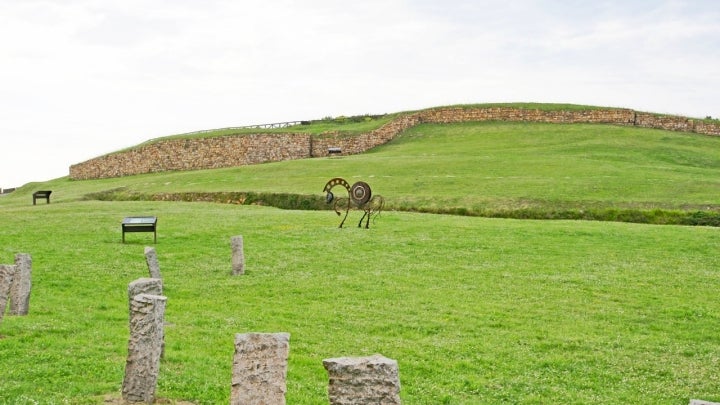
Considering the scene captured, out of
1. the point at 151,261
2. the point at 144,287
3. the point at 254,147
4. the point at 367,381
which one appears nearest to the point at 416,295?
the point at 151,261

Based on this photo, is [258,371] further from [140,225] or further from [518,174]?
[518,174]

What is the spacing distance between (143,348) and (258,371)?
2021mm

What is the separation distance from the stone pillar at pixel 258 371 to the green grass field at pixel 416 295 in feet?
5.18

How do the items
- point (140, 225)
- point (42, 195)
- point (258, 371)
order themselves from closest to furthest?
point (258, 371) → point (140, 225) → point (42, 195)

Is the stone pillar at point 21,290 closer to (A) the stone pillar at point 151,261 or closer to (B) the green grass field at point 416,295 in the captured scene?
(B) the green grass field at point 416,295

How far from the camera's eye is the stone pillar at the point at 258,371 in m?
8.21

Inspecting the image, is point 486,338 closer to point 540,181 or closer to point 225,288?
point 225,288

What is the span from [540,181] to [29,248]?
997 inches

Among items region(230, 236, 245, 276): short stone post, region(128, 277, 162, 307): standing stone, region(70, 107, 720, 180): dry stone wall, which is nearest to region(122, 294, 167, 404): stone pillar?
region(128, 277, 162, 307): standing stone

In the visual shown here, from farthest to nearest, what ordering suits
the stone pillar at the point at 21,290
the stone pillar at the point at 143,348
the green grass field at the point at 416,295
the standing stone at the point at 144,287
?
the stone pillar at the point at 21,290 < the green grass field at the point at 416,295 < the standing stone at the point at 144,287 < the stone pillar at the point at 143,348

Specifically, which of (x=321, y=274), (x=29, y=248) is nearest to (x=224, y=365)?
(x=321, y=274)

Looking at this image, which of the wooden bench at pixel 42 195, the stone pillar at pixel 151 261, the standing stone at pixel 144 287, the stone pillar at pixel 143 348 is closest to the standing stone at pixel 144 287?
the standing stone at pixel 144 287

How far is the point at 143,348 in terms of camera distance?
374 inches

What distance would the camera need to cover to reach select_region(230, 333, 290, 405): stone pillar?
8.21 meters
